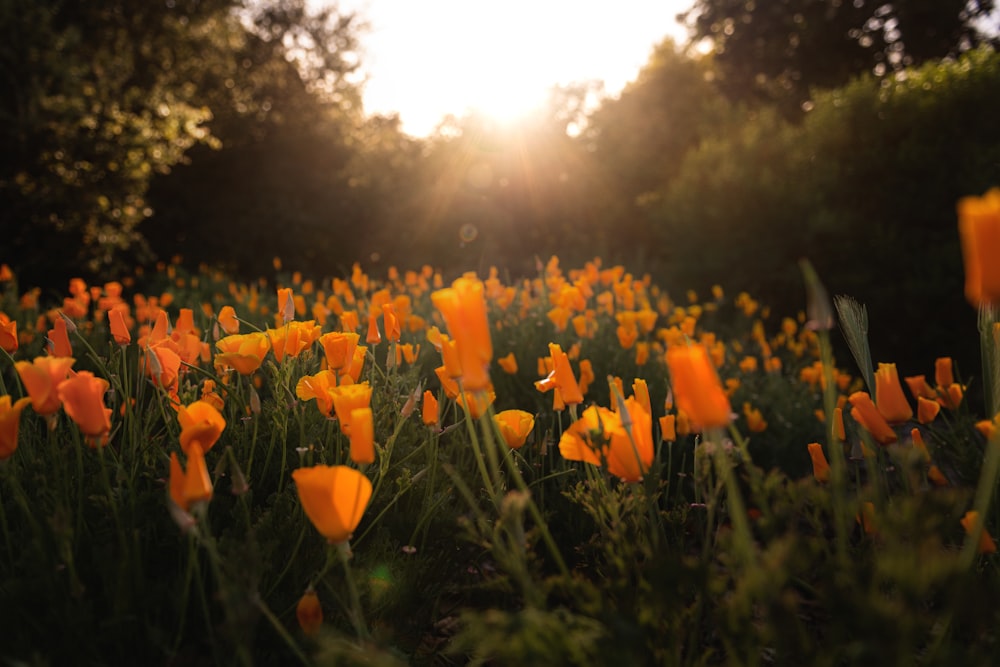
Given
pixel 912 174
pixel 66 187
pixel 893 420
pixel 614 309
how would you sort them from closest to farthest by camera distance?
1. pixel 893 420
2. pixel 614 309
3. pixel 912 174
4. pixel 66 187

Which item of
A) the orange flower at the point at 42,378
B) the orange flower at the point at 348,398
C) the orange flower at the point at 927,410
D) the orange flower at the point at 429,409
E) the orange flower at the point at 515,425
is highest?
the orange flower at the point at 42,378

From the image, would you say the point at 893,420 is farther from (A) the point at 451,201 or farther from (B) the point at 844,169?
(A) the point at 451,201

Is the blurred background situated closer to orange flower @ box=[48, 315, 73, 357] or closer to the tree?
the tree

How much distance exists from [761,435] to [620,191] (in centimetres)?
1044

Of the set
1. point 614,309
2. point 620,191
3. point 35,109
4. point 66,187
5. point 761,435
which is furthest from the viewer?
point 620,191

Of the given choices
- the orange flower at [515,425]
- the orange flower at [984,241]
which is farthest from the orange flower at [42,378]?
the orange flower at [984,241]

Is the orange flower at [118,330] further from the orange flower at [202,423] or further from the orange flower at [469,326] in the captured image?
the orange flower at [469,326]

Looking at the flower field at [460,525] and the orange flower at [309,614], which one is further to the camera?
the orange flower at [309,614]

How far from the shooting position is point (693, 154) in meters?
9.47

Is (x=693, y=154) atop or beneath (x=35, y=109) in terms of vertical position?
beneath

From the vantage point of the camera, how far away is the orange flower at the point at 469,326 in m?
1.02

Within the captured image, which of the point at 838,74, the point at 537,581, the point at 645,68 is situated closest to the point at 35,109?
the point at 537,581

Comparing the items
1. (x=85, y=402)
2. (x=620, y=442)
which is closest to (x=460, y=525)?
(x=620, y=442)

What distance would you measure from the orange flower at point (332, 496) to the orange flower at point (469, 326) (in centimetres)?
24
